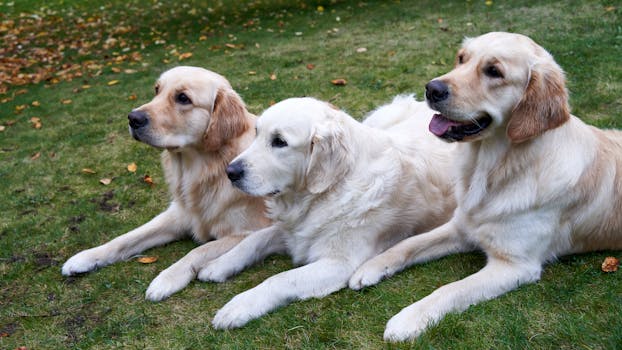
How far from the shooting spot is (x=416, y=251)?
3.44 metres

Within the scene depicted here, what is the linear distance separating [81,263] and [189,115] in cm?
126

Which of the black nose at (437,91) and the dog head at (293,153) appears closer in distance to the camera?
the black nose at (437,91)

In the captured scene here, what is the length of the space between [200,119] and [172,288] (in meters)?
1.16

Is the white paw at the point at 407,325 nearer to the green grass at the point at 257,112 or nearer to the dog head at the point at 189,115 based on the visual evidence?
the green grass at the point at 257,112

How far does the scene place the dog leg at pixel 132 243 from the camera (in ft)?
12.5

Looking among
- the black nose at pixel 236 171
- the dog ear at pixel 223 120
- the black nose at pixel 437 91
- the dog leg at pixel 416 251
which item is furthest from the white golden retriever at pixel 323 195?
the black nose at pixel 437 91

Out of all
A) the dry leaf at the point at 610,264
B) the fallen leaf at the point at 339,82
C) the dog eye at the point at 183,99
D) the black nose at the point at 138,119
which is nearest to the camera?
the dry leaf at the point at 610,264

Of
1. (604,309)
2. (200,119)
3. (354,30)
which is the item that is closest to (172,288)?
(200,119)

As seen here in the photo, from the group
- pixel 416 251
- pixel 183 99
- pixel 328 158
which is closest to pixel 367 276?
pixel 416 251

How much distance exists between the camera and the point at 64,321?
3311mm

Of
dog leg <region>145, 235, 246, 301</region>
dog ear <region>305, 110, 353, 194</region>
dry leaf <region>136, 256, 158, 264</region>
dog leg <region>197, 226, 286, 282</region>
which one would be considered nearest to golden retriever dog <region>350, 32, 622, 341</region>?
dog ear <region>305, 110, 353, 194</region>

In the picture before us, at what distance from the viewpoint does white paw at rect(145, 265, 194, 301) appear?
3400 mm

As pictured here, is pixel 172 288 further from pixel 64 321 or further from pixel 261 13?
pixel 261 13

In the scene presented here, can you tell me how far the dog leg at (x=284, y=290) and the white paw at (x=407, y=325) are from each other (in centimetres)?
55
